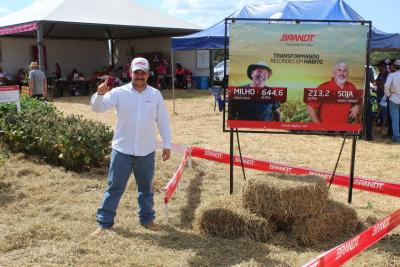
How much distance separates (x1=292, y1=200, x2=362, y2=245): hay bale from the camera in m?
4.68

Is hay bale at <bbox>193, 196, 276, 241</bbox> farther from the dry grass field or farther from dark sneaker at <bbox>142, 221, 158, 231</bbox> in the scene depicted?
dark sneaker at <bbox>142, 221, 158, 231</bbox>

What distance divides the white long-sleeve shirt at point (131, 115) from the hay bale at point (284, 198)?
3.61 feet

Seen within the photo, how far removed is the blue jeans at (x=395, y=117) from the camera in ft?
35.2

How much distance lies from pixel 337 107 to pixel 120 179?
251cm

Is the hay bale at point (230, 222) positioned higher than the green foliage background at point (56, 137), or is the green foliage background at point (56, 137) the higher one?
the green foliage background at point (56, 137)

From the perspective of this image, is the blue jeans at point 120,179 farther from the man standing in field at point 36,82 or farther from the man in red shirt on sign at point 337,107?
the man standing in field at point 36,82

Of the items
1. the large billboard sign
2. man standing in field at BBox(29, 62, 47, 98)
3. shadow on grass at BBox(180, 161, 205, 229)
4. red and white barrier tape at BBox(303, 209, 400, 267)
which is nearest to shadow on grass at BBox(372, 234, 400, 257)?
red and white barrier tape at BBox(303, 209, 400, 267)

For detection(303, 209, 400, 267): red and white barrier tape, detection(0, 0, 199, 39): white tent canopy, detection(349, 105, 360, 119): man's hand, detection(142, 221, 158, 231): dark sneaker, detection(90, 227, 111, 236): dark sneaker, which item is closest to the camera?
detection(303, 209, 400, 267): red and white barrier tape

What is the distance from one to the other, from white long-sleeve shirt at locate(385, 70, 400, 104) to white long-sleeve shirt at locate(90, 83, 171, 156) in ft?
23.5

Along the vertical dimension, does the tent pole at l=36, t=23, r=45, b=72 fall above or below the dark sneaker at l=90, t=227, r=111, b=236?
above

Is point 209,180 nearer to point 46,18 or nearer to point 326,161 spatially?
point 326,161

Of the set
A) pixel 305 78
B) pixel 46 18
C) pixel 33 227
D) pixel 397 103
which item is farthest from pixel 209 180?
pixel 46 18

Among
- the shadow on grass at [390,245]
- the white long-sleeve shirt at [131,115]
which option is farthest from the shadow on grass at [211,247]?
the shadow on grass at [390,245]

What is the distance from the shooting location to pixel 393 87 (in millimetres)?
10586
